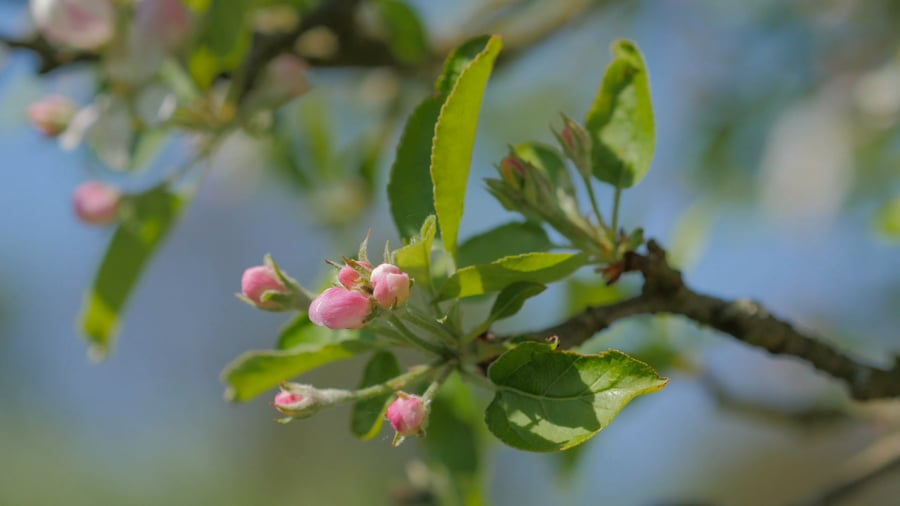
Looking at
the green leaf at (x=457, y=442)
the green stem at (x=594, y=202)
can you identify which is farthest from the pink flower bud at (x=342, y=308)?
the green leaf at (x=457, y=442)

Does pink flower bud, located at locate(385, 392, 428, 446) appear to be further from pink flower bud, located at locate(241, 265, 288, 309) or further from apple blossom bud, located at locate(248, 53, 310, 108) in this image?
apple blossom bud, located at locate(248, 53, 310, 108)

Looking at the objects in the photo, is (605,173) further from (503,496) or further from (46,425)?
(46,425)

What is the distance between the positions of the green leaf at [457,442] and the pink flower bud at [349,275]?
0.53m

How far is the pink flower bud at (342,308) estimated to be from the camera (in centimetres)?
63

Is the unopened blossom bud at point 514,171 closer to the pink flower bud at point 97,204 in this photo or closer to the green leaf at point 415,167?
the green leaf at point 415,167

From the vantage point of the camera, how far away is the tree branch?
0.79 meters

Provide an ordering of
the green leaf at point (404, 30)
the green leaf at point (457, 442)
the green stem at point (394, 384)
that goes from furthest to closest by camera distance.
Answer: the green leaf at point (404, 30)
the green leaf at point (457, 442)
the green stem at point (394, 384)

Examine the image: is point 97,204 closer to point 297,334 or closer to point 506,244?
point 297,334

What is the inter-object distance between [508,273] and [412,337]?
0.09 meters

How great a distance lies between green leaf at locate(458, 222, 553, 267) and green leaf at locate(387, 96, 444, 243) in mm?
59

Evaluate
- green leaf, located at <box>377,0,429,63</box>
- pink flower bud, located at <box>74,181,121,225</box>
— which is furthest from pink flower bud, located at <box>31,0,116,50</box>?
green leaf, located at <box>377,0,429,63</box>

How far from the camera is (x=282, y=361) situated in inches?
31.9

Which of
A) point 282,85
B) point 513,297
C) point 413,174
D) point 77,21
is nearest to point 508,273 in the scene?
point 513,297

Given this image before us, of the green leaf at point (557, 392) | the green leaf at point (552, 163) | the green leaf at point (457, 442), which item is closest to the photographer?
the green leaf at point (557, 392)
